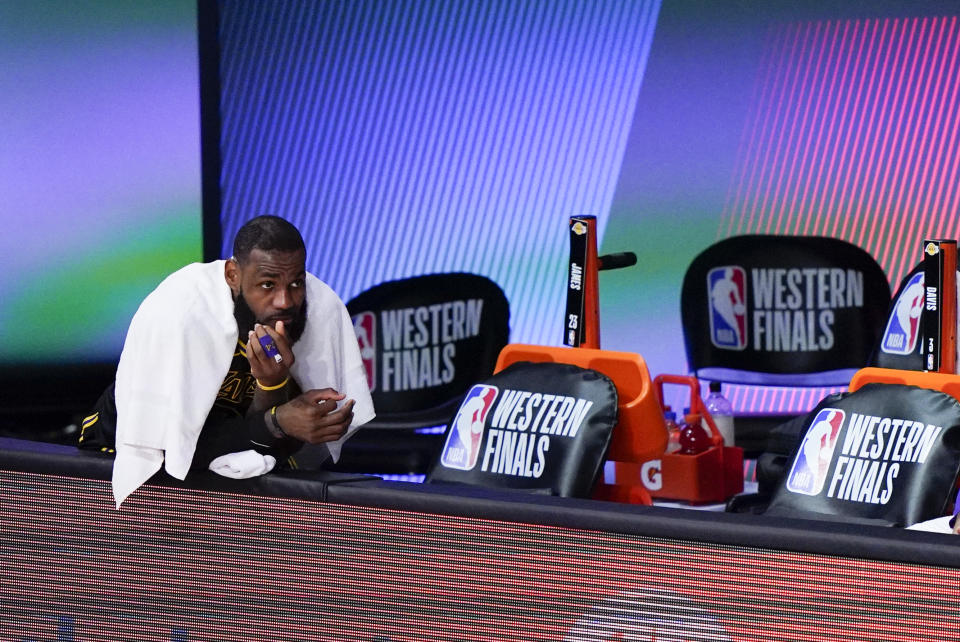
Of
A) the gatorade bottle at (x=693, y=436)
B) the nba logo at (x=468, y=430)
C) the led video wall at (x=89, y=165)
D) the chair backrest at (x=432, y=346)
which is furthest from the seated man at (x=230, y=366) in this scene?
the led video wall at (x=89, y=165)

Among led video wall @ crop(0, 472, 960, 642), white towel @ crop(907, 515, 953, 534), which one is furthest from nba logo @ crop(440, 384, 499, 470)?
led video wall @ crop(0, 472, 960, 642)

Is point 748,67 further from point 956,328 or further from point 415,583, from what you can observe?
point 415,583

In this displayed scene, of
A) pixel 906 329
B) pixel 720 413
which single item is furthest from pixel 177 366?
pixel 720 413

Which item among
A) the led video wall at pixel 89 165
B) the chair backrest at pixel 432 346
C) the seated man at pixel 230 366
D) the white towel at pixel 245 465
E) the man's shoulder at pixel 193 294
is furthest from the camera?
the led video wall at pixel 89 165

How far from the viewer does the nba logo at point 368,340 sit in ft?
19.5

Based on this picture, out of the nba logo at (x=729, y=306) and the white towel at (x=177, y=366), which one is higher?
the white towel at (x=177, y=366)

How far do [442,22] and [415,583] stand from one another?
4.47 meters

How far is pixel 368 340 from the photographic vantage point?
598 cm

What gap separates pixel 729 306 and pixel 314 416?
123 inches

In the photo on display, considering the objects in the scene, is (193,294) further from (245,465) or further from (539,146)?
(539,146)

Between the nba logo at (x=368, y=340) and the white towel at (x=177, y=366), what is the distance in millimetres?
2901

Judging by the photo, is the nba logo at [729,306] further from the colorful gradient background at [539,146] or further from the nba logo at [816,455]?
the nba logo at [816,455]

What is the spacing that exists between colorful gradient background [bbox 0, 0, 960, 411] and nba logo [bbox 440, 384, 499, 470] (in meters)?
2.72

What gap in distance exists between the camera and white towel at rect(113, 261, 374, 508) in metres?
2.59
